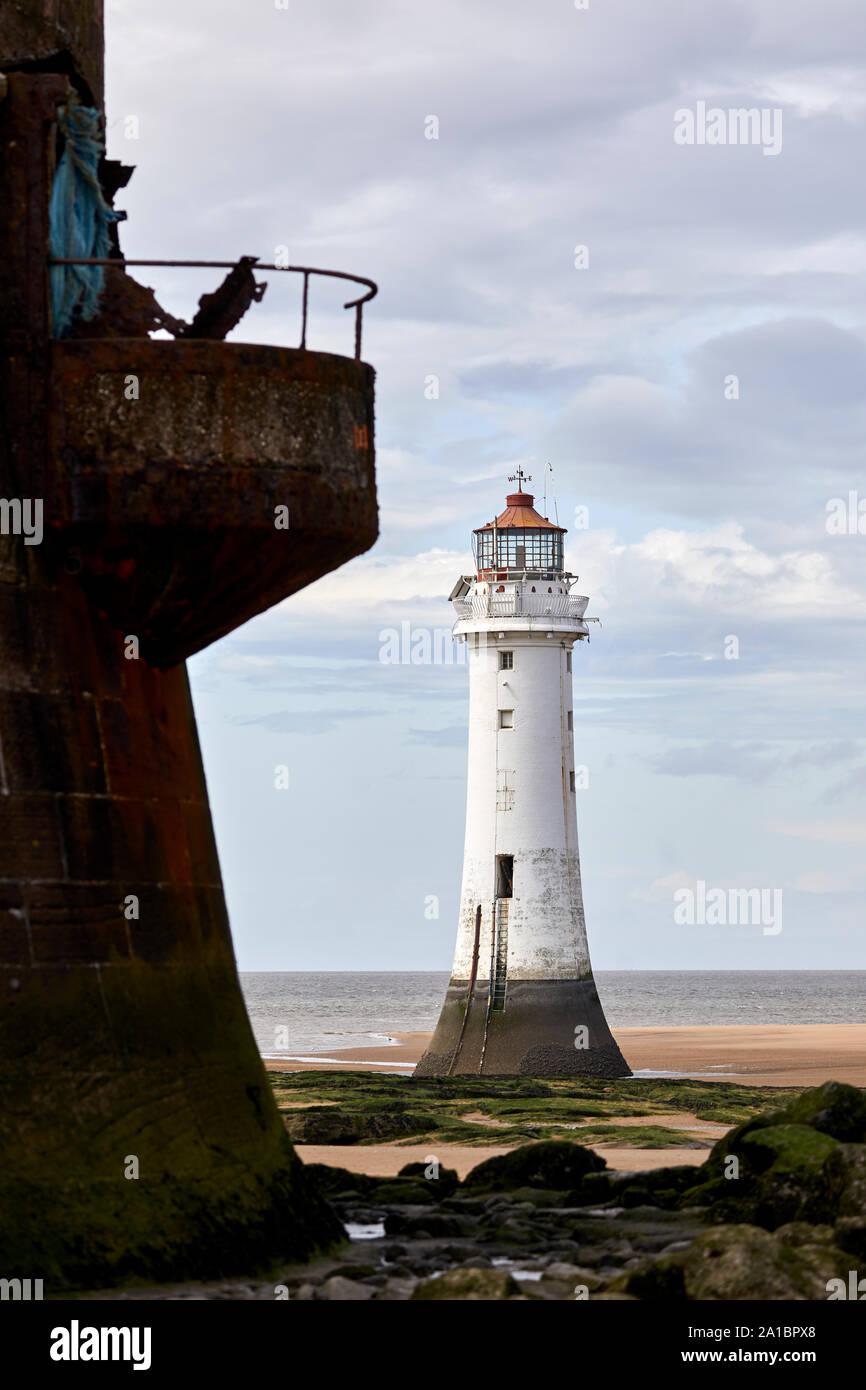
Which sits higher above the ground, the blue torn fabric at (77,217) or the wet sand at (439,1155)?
the blue torn fabric at (77,217)

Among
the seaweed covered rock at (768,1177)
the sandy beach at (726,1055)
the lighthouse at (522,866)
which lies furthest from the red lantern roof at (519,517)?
the seaweed covered rock at (768,1177)

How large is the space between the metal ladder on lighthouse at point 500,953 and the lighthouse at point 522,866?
2cm

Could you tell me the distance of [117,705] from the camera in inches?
441

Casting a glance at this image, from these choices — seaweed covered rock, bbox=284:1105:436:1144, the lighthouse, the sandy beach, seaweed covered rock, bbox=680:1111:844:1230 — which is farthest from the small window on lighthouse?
seaweed covered rock, bbox=680:1111:844:1230

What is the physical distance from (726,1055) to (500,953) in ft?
87.9

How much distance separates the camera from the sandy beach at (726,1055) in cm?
4797

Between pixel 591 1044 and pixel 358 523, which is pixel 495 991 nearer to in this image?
pixel 591 1044

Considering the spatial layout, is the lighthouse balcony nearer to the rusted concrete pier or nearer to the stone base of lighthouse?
the stone base of lighthouse

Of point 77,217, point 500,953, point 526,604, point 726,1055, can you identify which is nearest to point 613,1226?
point 77,217

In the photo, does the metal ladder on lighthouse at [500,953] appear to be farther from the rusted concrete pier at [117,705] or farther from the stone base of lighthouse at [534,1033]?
the rusted concrete pier at [117,705]

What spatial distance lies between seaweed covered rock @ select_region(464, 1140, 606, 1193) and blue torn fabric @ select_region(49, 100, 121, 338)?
7873mm

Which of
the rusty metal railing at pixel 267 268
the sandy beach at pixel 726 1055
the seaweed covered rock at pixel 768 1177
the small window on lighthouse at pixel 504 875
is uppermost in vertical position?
the rusty metal railing at pixel 267 268

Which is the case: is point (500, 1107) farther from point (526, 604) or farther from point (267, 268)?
point (267, 268)
